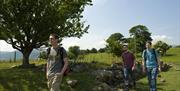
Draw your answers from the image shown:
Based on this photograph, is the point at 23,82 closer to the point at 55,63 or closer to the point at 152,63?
the point at 152,63

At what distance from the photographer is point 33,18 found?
27891 millimetres

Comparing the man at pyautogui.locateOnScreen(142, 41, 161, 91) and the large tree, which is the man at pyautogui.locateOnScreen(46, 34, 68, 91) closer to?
the man at pyautogui.locateOnScreen(142, 41, 161, 91)

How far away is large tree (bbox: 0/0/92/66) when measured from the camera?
2753 centimetres

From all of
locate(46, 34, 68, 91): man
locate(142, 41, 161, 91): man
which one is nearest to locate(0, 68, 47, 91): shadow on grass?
locate(142, 41, 161, 91): man

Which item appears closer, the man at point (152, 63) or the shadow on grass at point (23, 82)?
the man at point (152, 63)

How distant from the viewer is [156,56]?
52.6 ft

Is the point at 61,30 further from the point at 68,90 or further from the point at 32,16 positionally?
the point at 68,90

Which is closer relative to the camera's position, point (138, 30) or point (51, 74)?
point (51, 74)

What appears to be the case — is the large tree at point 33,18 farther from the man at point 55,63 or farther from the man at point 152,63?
the man at point 55,63

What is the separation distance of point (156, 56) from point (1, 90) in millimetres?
8148

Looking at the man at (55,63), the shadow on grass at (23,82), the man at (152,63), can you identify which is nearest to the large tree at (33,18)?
the shadow on grass at (23,82)

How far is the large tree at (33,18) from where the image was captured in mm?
27531

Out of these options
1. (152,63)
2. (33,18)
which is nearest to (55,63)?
(152,63)

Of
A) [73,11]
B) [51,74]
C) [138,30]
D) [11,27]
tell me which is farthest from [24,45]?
[138,30]
